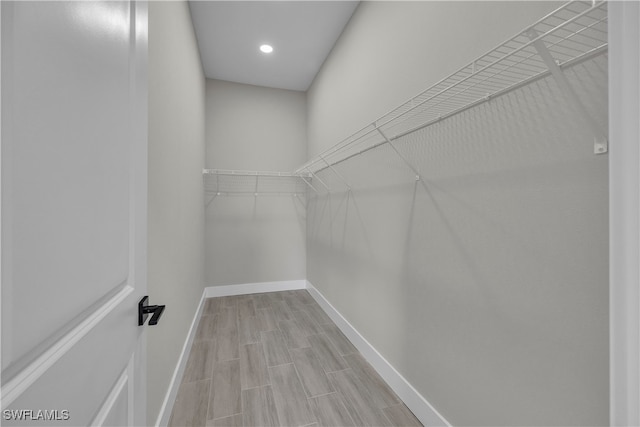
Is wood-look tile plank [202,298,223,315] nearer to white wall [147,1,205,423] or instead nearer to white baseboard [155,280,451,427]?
white baseboard [155,280,451,427]

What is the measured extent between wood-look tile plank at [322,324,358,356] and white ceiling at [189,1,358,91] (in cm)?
273

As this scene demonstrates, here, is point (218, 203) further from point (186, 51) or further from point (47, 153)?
point (47, 153)

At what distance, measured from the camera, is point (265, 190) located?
3.42 m

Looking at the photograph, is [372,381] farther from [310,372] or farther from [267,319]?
[267,319]

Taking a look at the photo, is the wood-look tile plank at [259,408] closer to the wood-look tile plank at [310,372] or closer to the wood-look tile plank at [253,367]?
the wood-look tile plank at [253,367]

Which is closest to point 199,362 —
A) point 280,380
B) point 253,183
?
point 280,380

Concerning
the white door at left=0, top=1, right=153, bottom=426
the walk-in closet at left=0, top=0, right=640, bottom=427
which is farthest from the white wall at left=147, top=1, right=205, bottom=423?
the white door at left=0, top=1, right=153, bottom=426

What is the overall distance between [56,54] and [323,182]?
8.09 feet

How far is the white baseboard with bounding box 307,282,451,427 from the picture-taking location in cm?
129

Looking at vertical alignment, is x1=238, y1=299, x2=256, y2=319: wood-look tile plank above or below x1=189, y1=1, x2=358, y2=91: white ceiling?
below

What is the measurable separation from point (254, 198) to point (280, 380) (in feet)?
7.25

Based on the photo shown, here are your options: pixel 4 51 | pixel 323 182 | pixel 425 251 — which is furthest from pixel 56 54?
pixel 323 182

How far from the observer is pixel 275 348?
2.04 m

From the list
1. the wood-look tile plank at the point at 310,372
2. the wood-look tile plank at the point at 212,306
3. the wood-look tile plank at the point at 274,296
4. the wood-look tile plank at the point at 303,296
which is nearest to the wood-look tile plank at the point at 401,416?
the wood-look tile plank at the point at 310,372
